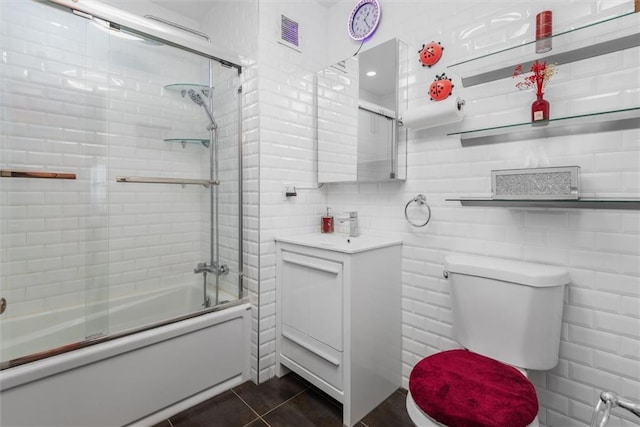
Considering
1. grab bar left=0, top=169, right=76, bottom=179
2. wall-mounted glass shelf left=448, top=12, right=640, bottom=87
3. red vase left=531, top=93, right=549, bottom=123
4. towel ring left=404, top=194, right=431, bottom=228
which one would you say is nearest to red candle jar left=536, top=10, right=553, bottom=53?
wall-mounted glass shelf left=448, top=12, right=640, bottom=87

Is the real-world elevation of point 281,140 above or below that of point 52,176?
above

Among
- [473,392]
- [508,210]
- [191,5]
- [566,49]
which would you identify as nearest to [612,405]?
[473,392]

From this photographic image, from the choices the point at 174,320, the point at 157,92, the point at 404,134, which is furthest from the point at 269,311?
the point at 157,92

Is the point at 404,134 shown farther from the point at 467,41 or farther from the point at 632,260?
the point at 632,260

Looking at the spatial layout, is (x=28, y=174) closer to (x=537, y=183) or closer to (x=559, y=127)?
(x=537, y=183)

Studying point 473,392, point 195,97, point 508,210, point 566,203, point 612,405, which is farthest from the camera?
point 195,97

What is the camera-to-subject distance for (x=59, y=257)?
5.79 feet

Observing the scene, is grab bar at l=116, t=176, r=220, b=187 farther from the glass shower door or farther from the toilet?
the toilet

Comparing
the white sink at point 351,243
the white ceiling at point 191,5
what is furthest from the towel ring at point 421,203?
the white ceiling at point 191,5

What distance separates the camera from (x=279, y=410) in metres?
1.68

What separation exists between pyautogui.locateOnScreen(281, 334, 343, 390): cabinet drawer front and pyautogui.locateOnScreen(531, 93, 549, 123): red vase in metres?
1.46

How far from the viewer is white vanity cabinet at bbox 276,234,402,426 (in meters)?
1.57

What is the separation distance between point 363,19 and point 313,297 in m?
1.90

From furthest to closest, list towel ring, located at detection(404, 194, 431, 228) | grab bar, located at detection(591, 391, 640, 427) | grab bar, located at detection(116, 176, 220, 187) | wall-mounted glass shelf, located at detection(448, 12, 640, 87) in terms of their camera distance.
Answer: grab bar, located at detection(116, 176, 220, 187)
towel ring, located at detection(404, 194, 431, 228)
wall-mounted glass shelf, located at detection(448, 12, 640, 87)
grab bar, located at detection(591, 391, 640, 427)
